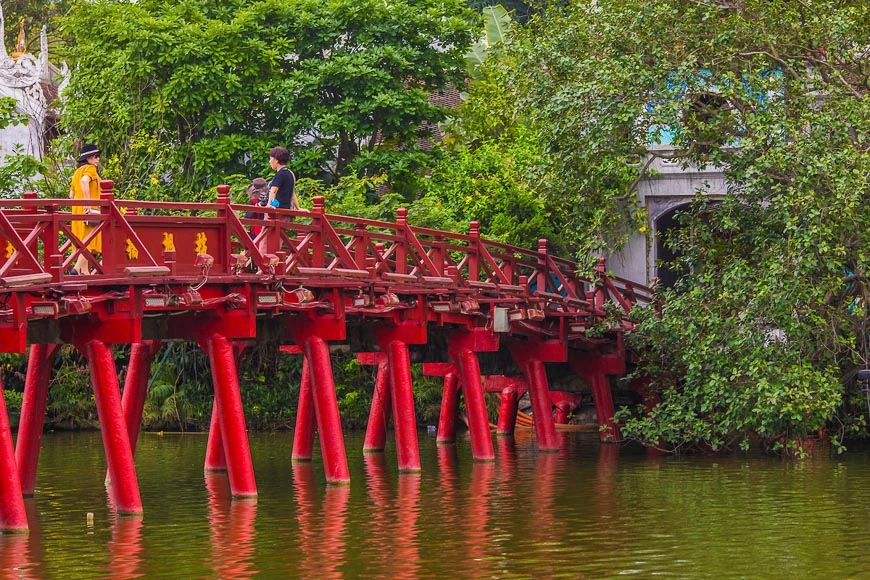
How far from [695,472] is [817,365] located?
11.5 ft

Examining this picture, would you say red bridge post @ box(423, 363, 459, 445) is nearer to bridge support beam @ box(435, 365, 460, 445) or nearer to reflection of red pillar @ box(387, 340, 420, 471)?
bridge support beam @ box(435, 365, 460, 445)

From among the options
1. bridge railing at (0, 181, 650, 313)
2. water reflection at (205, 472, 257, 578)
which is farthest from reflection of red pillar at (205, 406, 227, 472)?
bridge railing at (0, 181, 650, 313)

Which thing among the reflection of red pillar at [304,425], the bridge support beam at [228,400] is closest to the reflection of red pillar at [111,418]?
the bridge support beam at [228,400]

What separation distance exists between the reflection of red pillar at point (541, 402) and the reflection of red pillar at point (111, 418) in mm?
12089

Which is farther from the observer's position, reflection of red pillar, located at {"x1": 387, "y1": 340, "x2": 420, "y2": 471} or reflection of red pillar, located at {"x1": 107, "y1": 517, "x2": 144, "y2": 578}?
reflection of red pillar, located at {"x1": 387, "y1": 340, "x2": 420, "y2": 471}

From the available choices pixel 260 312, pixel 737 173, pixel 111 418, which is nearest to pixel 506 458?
pixel 737 173

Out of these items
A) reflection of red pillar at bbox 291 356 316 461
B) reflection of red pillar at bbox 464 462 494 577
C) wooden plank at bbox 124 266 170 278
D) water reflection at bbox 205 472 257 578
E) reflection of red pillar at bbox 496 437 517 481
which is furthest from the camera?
reflection of red pillar at bbox 291 356 316 461

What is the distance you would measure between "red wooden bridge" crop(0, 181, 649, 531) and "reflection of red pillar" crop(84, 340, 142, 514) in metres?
0.02

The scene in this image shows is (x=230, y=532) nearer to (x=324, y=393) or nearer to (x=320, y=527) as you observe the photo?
(x=320, y=527)

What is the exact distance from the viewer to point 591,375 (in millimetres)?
33719

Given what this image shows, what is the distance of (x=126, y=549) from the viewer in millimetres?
18344

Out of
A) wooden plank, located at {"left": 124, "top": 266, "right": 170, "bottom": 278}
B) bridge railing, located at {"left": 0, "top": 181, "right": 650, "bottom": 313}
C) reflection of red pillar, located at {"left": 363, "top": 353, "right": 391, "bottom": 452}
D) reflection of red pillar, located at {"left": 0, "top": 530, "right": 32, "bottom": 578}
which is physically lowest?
reflection of red pillar, located at {"left": 0, "top": 530, "right": 32, "bottom": 578}

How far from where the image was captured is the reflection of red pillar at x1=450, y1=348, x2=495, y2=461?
93.4 ft

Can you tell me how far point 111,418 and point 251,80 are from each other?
20724 mm
